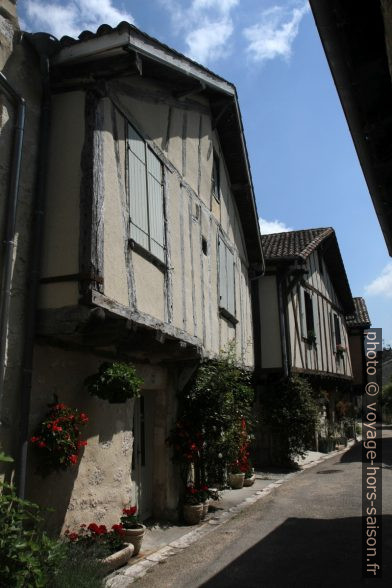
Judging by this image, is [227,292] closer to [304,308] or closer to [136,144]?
[136,144]

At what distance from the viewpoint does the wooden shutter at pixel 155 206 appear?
6.26 metres

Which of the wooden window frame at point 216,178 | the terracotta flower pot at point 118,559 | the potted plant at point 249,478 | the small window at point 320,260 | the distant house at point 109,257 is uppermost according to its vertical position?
the small window at point 320,260

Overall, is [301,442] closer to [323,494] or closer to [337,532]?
[323,494]

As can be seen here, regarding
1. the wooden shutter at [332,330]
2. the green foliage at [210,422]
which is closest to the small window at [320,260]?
the wooden shutter at [332,330]

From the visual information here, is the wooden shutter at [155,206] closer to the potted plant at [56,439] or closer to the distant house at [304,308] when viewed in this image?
the potted plant at [56,439]

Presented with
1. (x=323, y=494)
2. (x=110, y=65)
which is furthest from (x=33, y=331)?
(x=323, y=494)

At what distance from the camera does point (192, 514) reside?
6961 millimetres

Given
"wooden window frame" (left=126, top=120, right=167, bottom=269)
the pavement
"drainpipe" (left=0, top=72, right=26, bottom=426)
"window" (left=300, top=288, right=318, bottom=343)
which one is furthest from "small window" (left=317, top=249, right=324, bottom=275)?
"drainpipe" (left=0, top=72, right=26, bottom=426)

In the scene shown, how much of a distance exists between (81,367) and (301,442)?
27.8 feet

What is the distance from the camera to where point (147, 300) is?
588 centimetres

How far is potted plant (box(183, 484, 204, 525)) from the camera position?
6969mm

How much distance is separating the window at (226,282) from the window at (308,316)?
4.61 m

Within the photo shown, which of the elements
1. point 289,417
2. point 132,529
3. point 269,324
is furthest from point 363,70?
point 289,417

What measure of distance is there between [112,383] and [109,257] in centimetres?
128
